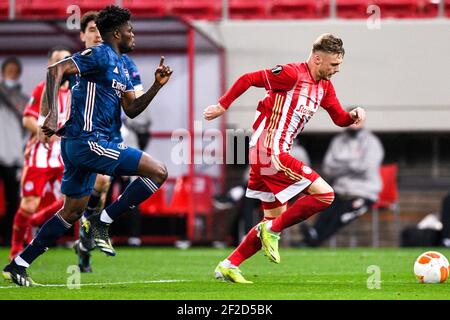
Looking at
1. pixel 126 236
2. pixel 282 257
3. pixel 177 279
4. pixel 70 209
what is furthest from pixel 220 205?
pixel 70 209

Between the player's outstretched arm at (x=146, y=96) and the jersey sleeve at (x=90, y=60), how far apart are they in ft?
1.18

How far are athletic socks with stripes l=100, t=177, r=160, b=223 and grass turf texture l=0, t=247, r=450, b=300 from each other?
1.82ft

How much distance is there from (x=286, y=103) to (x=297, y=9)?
33.6 ft

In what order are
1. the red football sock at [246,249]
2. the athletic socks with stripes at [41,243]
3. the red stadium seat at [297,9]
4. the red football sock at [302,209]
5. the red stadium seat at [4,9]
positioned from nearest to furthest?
the athletic socks with stripes at [41,243], the red football sock at [302,209], the red football sock at [246,249], the red stadium seat at [297,9], the red stadium seat at [4,9]

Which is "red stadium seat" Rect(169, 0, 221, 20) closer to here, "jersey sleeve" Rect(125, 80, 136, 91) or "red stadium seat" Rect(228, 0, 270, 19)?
"red stadium seat" Rect(228, 0, 270, 19)

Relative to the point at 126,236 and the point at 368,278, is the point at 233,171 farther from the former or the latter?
the point at 368,278

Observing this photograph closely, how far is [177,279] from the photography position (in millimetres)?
9375

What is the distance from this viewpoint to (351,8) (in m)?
18.6

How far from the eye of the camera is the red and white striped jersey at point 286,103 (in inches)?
343

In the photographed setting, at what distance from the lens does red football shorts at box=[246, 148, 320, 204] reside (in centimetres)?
861

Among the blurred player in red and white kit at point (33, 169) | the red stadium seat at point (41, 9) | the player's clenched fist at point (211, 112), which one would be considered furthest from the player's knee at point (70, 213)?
the red stadium seat at point (41, 9)

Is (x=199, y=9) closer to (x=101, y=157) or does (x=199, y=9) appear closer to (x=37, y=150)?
(x=37, y=150)

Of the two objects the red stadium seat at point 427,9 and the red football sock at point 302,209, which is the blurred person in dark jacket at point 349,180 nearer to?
the red stadium seat at point 427,9

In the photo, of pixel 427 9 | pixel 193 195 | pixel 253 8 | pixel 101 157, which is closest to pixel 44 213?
pixel 193 195
